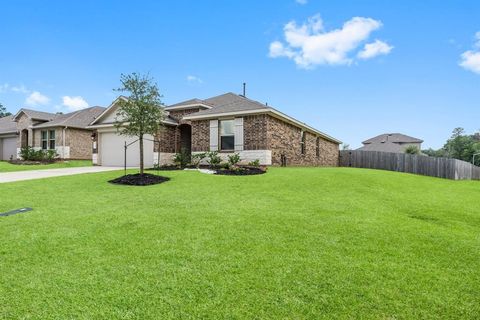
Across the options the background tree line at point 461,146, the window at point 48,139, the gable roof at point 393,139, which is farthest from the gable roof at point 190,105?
the background tree line at point 461,146

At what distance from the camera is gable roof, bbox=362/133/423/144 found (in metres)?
50.0

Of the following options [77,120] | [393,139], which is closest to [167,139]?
[77,120]

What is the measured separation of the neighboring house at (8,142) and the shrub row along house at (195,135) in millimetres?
221

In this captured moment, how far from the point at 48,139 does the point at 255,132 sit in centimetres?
2067

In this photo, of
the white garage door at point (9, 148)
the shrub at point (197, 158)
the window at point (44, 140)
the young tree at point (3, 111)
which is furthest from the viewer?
the young tree at point (3, 111)

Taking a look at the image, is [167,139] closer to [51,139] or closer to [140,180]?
[140,180]

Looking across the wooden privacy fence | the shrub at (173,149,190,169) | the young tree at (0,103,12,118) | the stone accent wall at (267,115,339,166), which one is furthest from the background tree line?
the young tree at (0,103,12,118)

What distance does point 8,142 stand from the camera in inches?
1189

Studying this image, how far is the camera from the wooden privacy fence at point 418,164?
68.1 feet

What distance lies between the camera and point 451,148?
70.6 m

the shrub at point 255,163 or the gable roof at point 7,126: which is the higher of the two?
the gable roof at point 7,126

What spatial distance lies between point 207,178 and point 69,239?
277 inches

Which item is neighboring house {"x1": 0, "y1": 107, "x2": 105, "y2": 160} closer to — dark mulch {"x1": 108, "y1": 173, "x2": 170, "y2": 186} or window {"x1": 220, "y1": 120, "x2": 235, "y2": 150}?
window {"x1": 220, "y1": 120, "x2": 235, "y2": 150}

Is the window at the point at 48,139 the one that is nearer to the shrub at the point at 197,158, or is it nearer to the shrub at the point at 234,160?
the shrub at the point at 197,158
